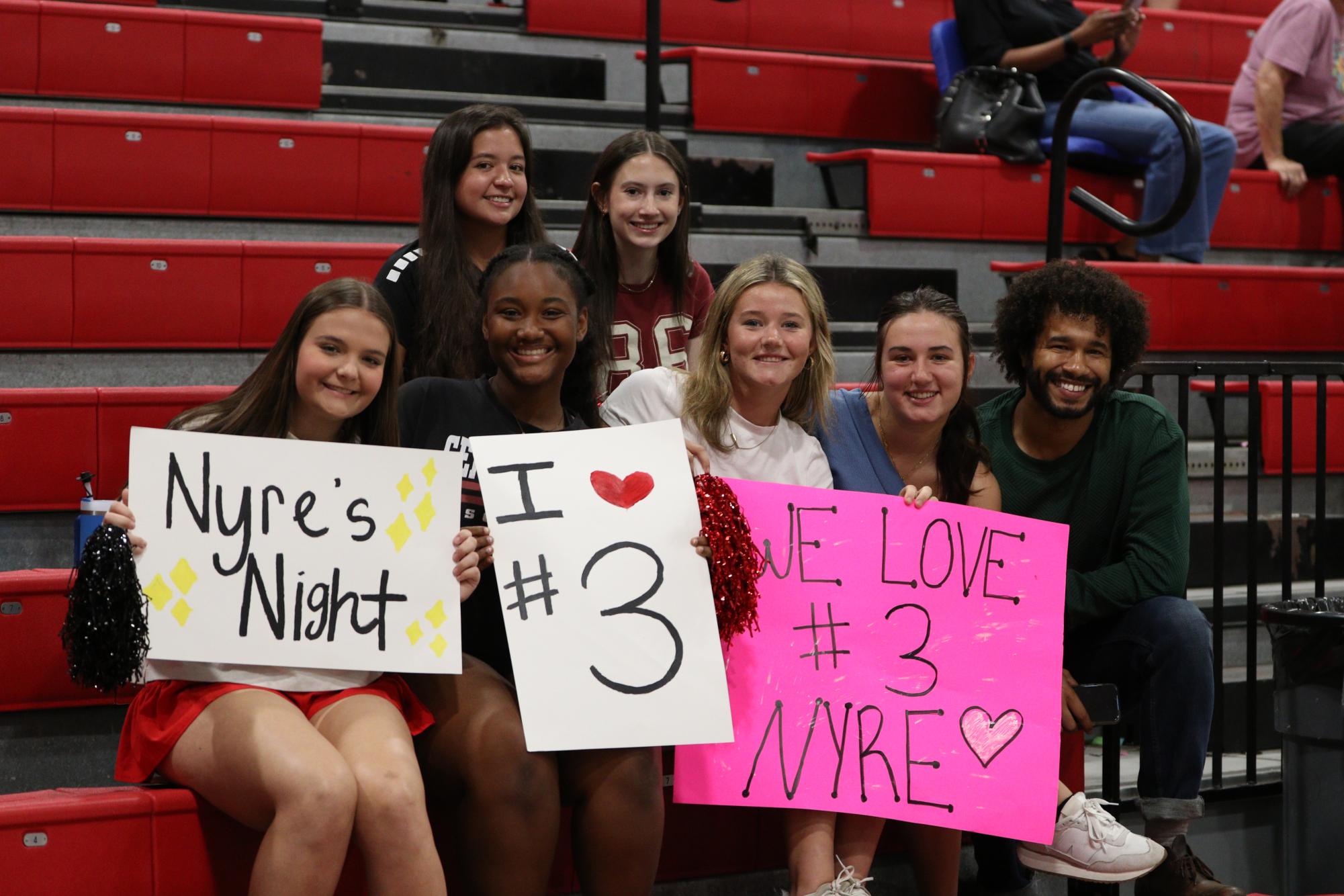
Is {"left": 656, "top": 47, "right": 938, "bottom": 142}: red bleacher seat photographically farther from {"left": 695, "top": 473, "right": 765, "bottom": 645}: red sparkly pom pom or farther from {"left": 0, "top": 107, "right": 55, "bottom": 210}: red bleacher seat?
{"left": 695, "top": 473, "right": 765, "bottom": 645}: red sparkly pom pom

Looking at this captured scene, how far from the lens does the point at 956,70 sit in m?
4.66

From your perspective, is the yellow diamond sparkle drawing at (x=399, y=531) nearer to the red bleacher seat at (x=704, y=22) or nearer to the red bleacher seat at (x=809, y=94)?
the red bleacher seat at (x=809, y=94)

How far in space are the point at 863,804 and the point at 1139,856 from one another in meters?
0.53

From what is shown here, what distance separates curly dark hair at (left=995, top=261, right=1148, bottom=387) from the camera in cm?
268

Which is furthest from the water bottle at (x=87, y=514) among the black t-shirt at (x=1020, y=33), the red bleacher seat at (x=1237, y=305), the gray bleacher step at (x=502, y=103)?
the black t-shirt at (x=1020, y=33)

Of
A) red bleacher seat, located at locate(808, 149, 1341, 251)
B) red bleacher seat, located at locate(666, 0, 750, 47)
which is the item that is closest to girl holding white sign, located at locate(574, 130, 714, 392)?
red bleacher seat, located at locate(808, 149, 1341, 251)

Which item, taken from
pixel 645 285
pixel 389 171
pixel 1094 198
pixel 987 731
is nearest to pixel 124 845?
pixel 987 731

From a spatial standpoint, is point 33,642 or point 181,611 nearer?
point 181,611

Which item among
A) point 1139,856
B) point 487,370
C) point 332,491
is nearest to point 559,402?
point 487,370

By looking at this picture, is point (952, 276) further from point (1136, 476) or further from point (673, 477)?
point (673, 477)

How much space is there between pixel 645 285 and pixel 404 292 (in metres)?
0.51

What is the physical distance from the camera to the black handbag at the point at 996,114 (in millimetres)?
4473

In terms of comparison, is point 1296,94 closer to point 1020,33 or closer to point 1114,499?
point 1020,33

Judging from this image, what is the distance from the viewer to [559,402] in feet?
7.95
